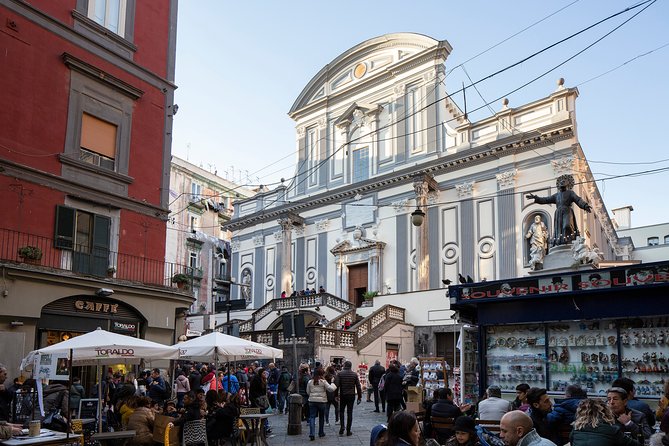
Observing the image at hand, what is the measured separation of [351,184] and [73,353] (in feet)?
87.4

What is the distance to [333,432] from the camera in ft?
47.1

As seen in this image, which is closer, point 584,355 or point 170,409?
point 170,409

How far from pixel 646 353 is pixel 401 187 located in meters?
23.2

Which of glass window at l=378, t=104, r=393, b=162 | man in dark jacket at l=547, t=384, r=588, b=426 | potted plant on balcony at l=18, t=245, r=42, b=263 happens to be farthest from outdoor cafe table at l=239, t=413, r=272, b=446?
glass window at l=378, t=104, r=393, b=162

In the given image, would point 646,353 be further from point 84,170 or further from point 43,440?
point 84,170

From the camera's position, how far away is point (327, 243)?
37.5 meters

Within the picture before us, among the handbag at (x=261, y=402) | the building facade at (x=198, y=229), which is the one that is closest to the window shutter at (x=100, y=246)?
the handbag at (x=261, y=402)

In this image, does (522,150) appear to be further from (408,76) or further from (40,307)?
(40,307)

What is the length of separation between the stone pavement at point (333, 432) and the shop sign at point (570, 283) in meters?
3.73

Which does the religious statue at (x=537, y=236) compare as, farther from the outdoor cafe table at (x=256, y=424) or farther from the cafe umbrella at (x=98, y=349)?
the cafe umbrella at (x=98, y=349)

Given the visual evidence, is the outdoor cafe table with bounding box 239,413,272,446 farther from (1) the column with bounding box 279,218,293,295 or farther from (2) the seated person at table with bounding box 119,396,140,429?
(1) the column with bounding box 279,218,293,295

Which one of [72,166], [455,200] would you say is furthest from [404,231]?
[72,166]

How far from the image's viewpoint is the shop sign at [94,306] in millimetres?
15719

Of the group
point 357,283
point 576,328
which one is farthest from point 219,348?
point 357,283
